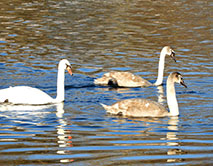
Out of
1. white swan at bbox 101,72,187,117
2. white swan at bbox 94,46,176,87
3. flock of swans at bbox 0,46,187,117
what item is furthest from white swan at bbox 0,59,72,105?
white swan at bbox 94,46,176,87

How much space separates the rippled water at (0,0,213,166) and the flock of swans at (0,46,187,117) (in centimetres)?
27

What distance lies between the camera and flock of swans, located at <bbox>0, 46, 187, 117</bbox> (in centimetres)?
1356

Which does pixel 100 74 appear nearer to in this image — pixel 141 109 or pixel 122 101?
pixel 122 101

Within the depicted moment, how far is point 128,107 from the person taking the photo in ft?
44.6

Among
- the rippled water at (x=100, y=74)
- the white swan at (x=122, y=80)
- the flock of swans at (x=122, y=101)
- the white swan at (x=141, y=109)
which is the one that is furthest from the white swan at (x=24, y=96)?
the white swan at (x=122, y=80)

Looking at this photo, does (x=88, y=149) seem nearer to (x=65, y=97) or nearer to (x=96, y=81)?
(x=65, y=97)

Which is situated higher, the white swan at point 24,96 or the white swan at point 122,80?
the white swan at point 122,80

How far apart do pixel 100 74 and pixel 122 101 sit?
590cm

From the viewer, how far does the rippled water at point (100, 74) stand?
9.87m

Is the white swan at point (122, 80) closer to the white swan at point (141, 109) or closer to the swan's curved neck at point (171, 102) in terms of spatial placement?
the swan's curved neck at point (171, 102)

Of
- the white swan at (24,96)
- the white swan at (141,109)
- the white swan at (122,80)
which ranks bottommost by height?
the white swan at (141,109)

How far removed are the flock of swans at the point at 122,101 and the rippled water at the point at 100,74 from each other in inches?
10.6

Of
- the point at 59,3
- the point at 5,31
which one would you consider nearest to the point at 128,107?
the point at 5,31

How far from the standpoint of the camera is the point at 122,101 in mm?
13797
